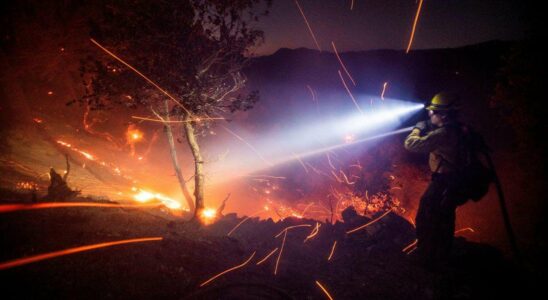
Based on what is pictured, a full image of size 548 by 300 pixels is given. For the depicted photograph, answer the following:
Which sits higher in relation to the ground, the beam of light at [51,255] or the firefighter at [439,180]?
the firefighter at [439,180]

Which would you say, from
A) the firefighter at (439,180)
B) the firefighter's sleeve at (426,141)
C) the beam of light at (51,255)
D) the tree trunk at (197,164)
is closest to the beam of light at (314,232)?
the firefighter at (439,180)

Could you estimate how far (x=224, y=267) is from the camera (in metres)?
6.71

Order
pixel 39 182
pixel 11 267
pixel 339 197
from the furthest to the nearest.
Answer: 1. pixel 339 197
2. pixel 39 182
3. pixel 11 267

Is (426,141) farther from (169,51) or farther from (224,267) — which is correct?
(169,51)

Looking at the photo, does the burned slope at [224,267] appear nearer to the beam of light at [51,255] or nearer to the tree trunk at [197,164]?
the beam of light at [51,255]

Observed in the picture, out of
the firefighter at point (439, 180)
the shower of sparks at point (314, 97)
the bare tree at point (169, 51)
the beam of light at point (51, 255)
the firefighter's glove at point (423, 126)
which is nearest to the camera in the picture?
the beam of light at point (51, 255)

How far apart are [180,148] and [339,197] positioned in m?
17.8

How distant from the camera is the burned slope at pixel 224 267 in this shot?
193 inches

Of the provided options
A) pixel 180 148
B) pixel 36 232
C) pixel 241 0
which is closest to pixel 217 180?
pixel 180 148

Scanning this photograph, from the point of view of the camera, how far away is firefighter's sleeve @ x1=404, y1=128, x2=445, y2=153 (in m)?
6.92

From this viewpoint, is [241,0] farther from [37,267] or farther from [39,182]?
[39,182]

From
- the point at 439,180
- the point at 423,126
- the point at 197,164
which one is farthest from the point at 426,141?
the point at 197,164

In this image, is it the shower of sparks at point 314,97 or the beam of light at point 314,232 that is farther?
the shower of sparks at point 314,97

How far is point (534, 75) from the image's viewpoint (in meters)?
11.9
